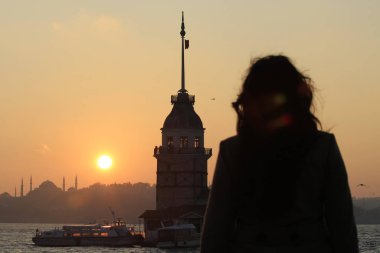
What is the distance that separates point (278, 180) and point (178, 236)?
302 ft

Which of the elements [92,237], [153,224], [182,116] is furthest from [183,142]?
[92,237]

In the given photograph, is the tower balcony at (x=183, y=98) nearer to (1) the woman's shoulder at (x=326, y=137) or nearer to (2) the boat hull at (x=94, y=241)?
(2) the boat hull at (x=94, y=241)

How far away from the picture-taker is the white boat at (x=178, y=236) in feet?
312

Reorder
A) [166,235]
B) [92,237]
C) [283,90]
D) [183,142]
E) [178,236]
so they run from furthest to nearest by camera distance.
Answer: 1. [92,237]
2. [183,142]
3. [166,235]
4. [178,236]
5. [283,90]

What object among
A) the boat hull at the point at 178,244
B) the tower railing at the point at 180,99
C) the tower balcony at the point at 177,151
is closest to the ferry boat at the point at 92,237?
the boat hull at the point at 178,244

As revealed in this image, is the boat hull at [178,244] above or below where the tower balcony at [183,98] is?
below

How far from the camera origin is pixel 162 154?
96250 millimetres

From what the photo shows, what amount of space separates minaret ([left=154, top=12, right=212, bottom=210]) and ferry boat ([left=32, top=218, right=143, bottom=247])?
1084cm

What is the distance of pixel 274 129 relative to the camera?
461 cm

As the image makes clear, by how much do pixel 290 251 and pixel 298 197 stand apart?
26 cm

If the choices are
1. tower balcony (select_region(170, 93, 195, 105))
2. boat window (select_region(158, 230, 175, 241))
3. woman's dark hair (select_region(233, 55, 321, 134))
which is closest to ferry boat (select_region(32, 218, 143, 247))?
boat window (select_region(158, 230, 175, 241))

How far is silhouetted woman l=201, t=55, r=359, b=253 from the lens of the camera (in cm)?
449

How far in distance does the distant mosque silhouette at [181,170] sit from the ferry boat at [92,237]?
8748 mm

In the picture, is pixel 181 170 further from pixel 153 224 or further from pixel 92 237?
pixel 92 237
